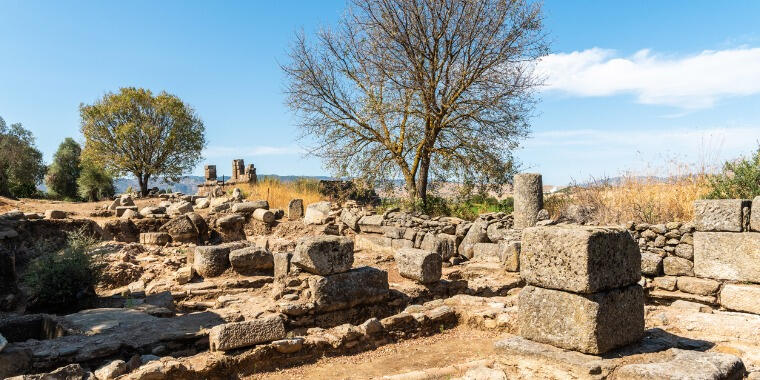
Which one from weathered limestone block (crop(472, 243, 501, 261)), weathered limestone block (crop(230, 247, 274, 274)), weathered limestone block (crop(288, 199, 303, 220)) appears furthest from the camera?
weathered limestone block (crop(288, 199, 303, 220))

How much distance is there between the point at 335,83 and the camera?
17625 millimetres

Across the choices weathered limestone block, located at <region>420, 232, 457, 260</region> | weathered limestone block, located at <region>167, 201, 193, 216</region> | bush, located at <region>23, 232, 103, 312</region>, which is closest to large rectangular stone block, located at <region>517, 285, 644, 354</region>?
weathered limestone block, located at <region>420, 232, 457, 260</region>

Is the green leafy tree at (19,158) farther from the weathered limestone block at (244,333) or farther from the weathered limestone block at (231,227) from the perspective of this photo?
the weathered limestone block at (244,333)

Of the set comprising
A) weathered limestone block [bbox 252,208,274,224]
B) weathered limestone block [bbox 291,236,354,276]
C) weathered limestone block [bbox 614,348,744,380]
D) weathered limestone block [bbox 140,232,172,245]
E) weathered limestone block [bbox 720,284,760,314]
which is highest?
weathered limestone block [bbox 252,208,274,224]

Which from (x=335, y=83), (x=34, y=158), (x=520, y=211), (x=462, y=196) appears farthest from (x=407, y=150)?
(x=34, y=158)

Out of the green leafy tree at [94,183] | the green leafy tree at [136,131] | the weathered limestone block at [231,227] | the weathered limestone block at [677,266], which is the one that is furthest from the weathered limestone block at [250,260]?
the green leafy tree at [94,183]

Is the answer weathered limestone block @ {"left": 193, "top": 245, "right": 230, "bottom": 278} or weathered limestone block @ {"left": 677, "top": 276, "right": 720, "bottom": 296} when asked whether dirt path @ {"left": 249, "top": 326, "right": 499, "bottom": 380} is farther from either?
weathered limestone block @ {"left": 193, "top": 245, "right": 230, "bottom": 278}

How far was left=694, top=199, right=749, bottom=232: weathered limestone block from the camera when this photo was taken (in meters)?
7.72

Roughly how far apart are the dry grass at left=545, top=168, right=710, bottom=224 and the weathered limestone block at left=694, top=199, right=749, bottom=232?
6.05ft

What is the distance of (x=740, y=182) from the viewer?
384 inches

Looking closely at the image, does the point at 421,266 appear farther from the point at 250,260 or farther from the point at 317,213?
the point at 317,213

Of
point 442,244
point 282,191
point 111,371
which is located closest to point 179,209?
point 282,191

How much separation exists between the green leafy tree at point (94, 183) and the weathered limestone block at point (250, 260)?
26.7m

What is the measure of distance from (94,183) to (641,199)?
3370 cm
